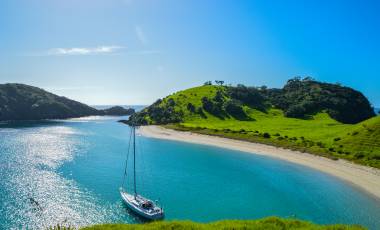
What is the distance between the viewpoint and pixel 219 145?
12212 centimetres

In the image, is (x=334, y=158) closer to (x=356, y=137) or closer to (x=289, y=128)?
(x=356, y=137)

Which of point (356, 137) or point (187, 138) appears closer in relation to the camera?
point (356, 137)

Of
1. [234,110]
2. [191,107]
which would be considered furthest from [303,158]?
[191,107]

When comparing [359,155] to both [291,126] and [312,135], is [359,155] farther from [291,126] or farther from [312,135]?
[291,126]

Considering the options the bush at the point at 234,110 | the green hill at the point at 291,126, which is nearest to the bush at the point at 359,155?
the green hill at the point at 291,126

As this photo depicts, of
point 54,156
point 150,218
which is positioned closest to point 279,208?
point 150,218

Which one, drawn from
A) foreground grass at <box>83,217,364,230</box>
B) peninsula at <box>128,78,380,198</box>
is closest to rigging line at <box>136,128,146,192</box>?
peninsula at <box>128,78,380,198</box>

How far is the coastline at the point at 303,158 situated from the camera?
230 ft

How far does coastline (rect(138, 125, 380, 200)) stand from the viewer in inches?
2756

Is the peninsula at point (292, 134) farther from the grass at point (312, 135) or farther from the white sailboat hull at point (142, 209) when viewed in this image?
the white sailboat hull at point (142, 209)

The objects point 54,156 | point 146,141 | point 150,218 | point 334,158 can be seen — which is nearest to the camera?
point 150,218

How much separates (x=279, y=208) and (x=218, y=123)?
116 m

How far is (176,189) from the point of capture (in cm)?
6412

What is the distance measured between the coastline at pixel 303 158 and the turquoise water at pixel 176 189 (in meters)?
3.42
